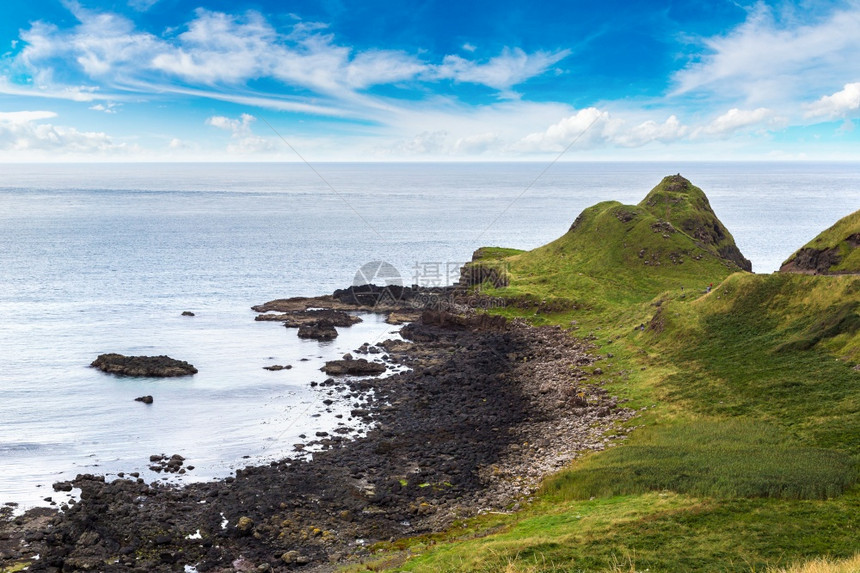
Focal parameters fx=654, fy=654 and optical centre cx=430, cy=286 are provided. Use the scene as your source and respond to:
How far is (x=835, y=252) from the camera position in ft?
311

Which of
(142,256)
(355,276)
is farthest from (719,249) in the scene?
(142,256)

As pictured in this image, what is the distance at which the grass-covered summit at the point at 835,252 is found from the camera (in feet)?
302

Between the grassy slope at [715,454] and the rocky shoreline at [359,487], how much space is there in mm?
4506

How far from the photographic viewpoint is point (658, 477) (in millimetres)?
45969

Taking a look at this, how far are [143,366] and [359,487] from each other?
45.5m

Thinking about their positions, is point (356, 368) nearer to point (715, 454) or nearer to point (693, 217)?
point (715, 454)

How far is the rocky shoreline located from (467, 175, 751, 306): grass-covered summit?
125ft

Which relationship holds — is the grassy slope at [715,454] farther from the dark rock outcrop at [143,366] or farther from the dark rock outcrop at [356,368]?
the dark rock outcrop at [143,366]

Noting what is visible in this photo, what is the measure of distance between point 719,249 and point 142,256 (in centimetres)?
14806

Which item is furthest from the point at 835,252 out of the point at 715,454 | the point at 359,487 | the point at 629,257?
the point at 359,487

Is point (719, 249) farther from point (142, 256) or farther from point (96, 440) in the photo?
point (142, 256)

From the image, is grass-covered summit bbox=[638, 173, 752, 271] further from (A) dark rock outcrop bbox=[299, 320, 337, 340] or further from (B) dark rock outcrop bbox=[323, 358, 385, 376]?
(B) dark rock outcrop bbox=[323, 358, 385, 376]

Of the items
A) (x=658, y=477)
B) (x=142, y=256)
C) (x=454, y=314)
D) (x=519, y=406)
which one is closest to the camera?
(x=658, y=477)

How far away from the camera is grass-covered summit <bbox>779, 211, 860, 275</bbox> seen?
302 ft
